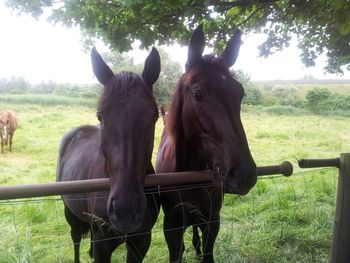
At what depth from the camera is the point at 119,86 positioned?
6.27 feet

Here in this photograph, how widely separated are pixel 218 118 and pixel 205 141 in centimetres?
19

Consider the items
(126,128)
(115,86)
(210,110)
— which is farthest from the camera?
(210,110)

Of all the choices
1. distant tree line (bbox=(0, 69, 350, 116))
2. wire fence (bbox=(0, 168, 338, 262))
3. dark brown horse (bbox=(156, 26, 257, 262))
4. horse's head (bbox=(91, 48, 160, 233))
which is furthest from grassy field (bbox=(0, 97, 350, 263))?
distant tree line (bbox=(0, 69, 350, 116))

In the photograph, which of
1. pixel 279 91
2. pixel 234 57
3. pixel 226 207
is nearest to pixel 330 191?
pixel 226 207

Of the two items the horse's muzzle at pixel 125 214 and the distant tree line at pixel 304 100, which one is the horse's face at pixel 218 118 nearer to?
the horse's muzzle at pixel 125 214

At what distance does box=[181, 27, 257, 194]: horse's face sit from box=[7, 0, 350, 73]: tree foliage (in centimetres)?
46

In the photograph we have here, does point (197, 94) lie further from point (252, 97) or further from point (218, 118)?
point (252, 97)

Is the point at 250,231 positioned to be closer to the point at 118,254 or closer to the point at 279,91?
the point at 118,254

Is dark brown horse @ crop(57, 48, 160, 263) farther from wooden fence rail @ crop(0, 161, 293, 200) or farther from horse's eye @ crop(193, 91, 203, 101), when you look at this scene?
horse's eye @ crop(193, 91, 203, 101)

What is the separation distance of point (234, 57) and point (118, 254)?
104 inches

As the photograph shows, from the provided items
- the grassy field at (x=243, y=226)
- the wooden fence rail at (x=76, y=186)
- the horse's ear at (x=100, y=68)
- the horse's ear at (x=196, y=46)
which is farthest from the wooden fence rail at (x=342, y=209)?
the horse's ear at (x=100, y=68)

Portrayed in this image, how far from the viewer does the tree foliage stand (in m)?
2.70

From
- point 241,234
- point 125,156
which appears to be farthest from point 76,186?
point 241,234

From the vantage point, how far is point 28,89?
96.6 ft
